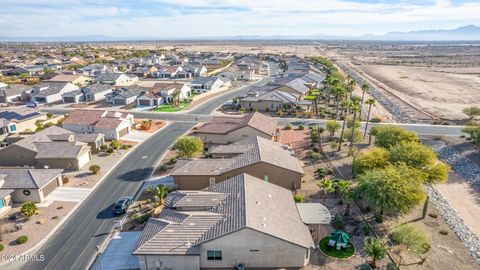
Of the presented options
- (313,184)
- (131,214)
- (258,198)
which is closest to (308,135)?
(313,184)

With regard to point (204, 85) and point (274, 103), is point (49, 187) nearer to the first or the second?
point (274, 103)

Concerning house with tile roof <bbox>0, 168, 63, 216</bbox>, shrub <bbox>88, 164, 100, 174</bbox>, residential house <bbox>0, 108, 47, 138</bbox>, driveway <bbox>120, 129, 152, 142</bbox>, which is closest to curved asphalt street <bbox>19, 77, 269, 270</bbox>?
driveway <bbox>120, 129, 152, 142</bbox>

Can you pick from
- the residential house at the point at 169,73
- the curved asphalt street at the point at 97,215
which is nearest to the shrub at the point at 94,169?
the curved asphalt street at the point at 97,215

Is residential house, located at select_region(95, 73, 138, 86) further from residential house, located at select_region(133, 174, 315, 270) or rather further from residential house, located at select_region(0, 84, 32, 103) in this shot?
residential house, located at select_region(133, 174, 315, 270)

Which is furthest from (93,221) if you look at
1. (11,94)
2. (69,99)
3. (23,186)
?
(11,94)

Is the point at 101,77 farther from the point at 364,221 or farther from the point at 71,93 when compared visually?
the point at 364,221

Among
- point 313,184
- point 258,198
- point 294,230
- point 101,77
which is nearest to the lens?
point 294,230
